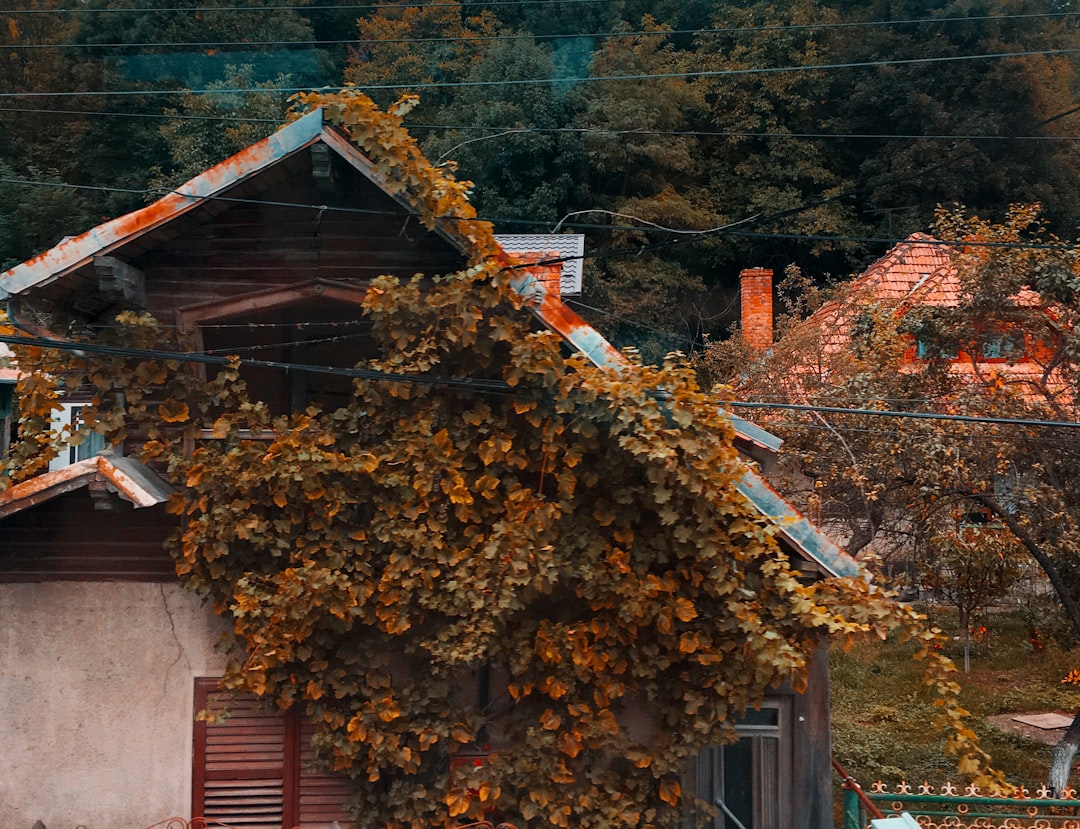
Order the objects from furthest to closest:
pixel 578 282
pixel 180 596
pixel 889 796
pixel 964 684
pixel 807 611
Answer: pixel 964 684 → pixel 578 282 → pixel 889 796 → pixel 180 596 → pixel 807 611

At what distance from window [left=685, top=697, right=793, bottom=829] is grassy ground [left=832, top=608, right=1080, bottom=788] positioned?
676 centimetres

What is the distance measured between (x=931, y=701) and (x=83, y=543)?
1501cm

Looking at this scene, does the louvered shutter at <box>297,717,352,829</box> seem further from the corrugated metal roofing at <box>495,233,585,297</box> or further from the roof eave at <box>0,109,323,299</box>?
the corrugated metal roofing at <box>495,233,585,297</box>

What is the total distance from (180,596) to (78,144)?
26406 mm

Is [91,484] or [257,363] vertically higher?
[257,363]

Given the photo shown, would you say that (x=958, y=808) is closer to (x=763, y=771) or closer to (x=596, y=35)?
(x=763, y=771)

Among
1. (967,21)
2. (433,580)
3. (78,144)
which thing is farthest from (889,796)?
(78,144)

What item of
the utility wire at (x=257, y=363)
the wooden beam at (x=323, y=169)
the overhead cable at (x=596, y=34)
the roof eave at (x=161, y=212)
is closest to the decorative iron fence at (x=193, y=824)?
the utility wire at (x=257, y=363)

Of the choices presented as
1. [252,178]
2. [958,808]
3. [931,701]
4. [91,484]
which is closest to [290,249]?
[252,178]

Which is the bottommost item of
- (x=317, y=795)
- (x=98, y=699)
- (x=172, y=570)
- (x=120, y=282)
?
(x=317, y=795)

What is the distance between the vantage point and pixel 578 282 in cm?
1068

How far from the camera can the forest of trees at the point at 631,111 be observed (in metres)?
27.9

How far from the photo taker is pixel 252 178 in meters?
7.17

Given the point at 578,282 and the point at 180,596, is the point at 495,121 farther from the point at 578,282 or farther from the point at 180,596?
the point at 180,596
